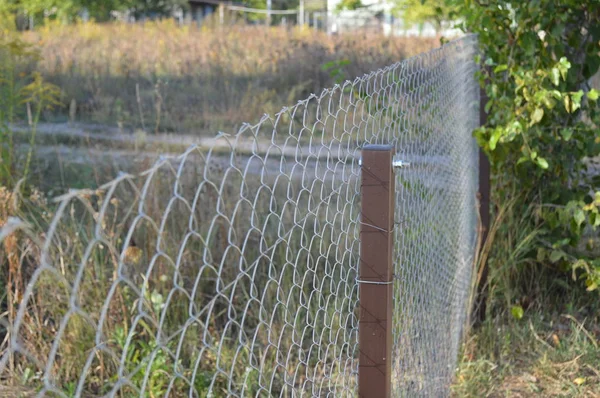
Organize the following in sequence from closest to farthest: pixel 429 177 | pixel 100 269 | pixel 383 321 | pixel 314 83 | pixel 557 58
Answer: pixel 383 321 < pixel 429 177 < pixel 100 269 < pixel 557 58 < pixel 314 83

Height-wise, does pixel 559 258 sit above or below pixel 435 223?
below

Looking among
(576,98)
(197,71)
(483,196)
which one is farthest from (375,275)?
(197,71)

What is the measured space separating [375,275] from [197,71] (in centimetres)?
1013

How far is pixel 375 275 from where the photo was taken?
5.97 ft

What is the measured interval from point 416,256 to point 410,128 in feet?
1.37

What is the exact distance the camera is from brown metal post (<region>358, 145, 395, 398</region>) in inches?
71.0

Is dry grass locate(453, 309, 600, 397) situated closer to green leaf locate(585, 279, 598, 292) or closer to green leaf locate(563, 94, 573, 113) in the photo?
green leaf locate(585, 279, 598, 292)

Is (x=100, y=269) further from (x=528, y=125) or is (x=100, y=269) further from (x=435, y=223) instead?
(x=528, y=125)

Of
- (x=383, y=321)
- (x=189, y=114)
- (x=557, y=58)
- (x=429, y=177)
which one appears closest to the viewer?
(x=383, y=321)

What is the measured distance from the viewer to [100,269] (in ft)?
12.1

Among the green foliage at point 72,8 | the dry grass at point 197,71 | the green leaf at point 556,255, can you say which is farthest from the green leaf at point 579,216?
the green foliage at point 72,8

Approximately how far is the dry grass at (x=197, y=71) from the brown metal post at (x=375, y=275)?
227 inches

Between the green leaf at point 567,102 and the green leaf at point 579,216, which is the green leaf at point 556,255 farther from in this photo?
the green leaf at point 567,102

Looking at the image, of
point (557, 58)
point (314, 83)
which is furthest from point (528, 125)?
point (314, 83)
